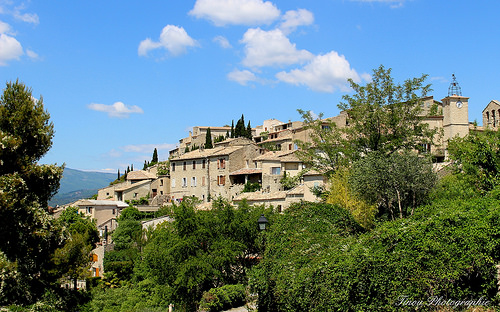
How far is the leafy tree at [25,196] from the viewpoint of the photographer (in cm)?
1728

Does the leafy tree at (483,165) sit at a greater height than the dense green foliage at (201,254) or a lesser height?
greater

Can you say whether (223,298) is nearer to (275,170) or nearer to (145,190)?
(275,170)

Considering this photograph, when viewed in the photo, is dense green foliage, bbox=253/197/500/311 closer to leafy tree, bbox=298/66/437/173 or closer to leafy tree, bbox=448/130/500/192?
leafy tree, bbox=448/130/500/192

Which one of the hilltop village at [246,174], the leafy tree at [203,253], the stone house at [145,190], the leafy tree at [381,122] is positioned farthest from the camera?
the stone house at [145,190]

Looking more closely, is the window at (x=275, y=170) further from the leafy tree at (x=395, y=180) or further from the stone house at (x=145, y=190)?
the leafy tree at (x=395, y=180)

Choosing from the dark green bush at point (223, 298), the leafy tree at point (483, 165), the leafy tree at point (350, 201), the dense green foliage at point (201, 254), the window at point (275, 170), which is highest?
the window at point (275, 170)

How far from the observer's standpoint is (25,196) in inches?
709

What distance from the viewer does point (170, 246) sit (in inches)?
1030

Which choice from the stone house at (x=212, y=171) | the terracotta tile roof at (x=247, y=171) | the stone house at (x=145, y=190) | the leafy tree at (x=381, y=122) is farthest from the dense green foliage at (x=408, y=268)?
the stone house at (x=145, y=190)

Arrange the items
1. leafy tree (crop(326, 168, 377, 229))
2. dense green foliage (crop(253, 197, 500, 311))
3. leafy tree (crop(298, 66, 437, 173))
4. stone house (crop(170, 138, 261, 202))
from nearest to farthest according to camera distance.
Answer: dense green foliage (crop(253, 197, 500, 311)) < leafy tree (crop(326, 168, 377, 229)) < leafy tree (crop(298, 66, 437, 173)) < stone house (crop(170, 138, 261, 202))

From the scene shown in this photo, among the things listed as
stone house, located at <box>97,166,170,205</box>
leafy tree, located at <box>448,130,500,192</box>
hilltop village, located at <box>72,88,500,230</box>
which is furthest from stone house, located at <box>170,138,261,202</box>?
leafy tree, located at <box>448,130,500,192</box>

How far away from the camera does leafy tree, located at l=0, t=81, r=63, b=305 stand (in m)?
17.3

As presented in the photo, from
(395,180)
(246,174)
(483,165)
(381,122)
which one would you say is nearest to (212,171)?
(246,174)

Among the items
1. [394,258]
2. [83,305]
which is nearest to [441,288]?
[394,258]
